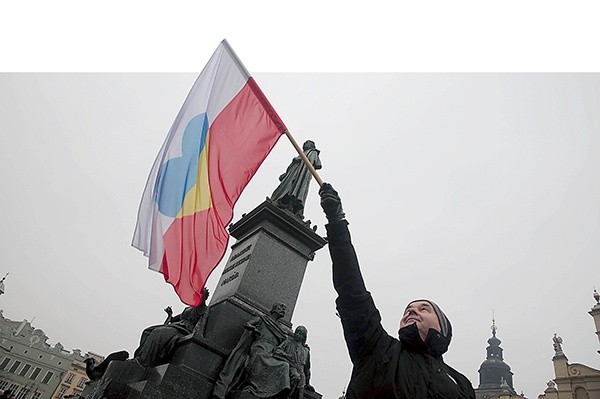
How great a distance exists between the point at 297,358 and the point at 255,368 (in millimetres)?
869

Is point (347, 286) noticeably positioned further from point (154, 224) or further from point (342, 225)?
point (154, 224)

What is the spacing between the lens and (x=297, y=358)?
615 centimetres

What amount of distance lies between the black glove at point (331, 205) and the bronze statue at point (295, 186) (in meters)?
5.26

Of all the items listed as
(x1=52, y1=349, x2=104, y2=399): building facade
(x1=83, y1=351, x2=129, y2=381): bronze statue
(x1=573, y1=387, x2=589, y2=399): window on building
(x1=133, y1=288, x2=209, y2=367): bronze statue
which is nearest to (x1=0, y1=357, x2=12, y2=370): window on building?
(x1=52, y1=349, x2=104, y2=399): building facade

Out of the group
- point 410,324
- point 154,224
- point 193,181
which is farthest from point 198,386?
point 410,324

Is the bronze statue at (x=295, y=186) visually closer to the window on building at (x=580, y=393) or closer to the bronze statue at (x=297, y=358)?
the bronze statue at (x=297, y=358)

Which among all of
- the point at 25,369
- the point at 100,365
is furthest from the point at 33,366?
the point at 100,365

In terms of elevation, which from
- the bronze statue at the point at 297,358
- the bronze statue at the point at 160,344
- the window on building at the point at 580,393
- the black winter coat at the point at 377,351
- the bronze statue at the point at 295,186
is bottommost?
the black winter coat at the point at 377,351

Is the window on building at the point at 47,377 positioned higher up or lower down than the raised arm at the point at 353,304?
higher up

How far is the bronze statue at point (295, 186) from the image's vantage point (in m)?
8.13

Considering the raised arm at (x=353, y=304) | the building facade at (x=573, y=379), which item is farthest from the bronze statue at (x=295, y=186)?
the building facade at (x=573, y=379)

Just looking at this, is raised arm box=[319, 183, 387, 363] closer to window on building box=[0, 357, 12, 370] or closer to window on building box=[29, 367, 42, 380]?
window on building box=[29, 367, 42, 380]

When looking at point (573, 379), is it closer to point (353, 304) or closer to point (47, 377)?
point (353, 304)

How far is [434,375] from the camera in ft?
7.18
